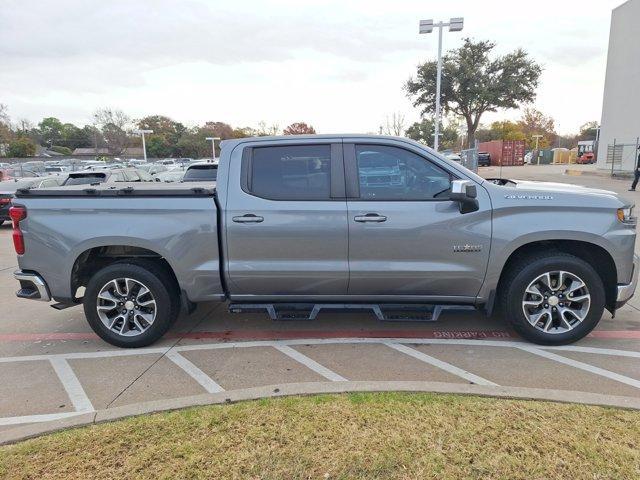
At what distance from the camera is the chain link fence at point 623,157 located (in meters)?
A: 24.8

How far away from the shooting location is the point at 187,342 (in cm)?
441

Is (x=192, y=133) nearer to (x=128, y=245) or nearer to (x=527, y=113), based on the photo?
(x=527, y=113)

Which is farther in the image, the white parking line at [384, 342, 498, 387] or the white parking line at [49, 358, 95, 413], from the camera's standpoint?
the white parking line at [384, 342, 498, 387]

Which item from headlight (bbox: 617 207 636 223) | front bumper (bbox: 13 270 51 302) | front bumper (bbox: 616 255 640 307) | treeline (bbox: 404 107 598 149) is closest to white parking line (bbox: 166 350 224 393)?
front bumper (bbox: 13 270 51 302)

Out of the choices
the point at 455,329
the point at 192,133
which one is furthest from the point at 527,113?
the point at 455,329

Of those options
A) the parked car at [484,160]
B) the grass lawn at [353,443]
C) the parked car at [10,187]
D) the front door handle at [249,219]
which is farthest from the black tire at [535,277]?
the parked car at [484,160]

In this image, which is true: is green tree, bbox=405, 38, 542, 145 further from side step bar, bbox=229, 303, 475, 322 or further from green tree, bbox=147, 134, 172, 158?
green tree, bbox=147, 134, 172, 158

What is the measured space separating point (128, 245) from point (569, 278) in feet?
13.0

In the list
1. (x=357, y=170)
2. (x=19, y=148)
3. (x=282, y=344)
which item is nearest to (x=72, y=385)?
(x=282, y=344)

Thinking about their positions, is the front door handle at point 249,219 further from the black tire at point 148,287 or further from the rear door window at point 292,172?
the black tire at point 148,287

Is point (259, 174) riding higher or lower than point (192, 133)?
lower

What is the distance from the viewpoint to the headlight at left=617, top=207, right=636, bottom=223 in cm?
384

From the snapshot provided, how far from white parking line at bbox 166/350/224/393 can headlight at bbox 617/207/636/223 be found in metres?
3.63

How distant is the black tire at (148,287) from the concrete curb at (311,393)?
115 cm
